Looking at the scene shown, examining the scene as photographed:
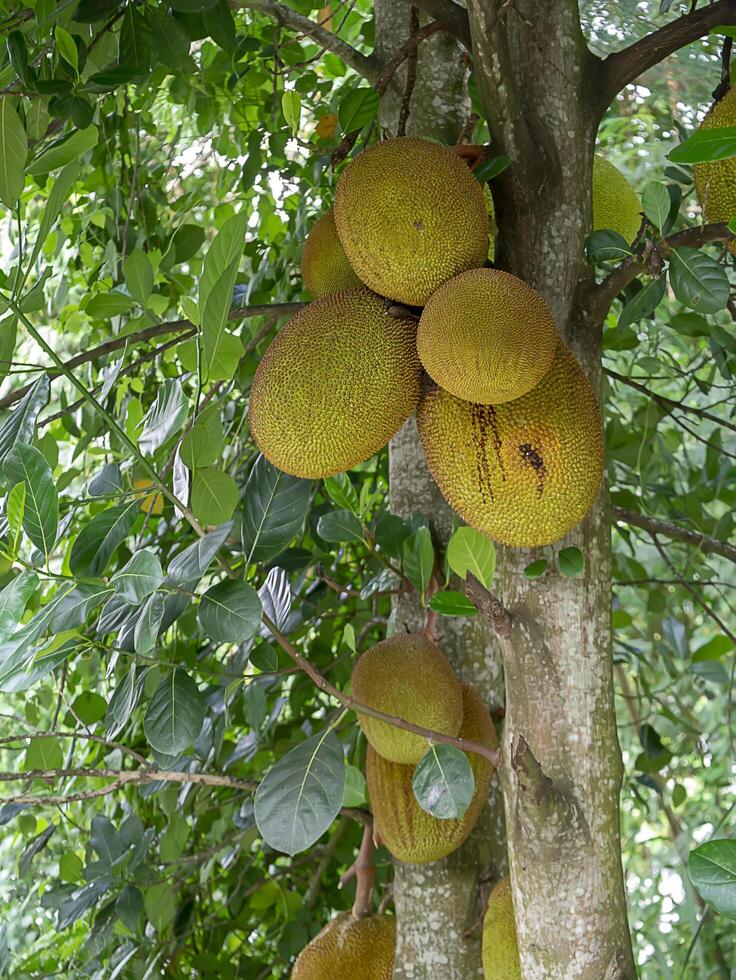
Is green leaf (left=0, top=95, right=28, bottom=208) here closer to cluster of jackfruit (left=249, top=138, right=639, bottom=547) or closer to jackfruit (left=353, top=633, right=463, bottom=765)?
cluster of jackfruit (left=249, top=138, right=639, bottom=547)

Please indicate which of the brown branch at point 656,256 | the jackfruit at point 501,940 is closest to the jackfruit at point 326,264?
the brown branch at point 656,256

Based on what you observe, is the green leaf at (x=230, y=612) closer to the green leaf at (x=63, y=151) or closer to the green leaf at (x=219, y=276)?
the green leaf at (x=219, y=276)

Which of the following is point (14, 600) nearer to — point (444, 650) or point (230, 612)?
point (230, 612)

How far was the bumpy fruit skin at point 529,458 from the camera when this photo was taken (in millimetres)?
752

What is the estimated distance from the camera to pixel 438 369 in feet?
2.50

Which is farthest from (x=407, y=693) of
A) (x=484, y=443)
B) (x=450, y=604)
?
(x=484, y=443)

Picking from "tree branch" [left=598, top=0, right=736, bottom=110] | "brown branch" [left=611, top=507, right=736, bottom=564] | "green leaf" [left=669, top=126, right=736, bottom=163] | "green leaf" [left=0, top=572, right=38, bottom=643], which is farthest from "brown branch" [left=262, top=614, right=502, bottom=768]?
"tree branch" [left=598, top=0, right=736, bottom=110]

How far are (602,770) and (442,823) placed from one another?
0.23 metres

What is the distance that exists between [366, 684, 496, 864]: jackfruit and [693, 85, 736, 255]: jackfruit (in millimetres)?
489

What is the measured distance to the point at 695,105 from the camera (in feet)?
5.36

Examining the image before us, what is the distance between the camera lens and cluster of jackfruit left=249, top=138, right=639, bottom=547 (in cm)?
74

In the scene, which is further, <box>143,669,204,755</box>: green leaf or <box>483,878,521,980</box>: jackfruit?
<box>483,878,521,980</box>: jackfruit

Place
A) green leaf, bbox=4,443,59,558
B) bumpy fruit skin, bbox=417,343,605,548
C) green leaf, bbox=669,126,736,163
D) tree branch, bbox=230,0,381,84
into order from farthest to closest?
tree branch, bbox=230,0,381,84, bumpy fruit skin, bbox=417,343,605,548, green leaf, bbox=4,443,59,558, green leaf, bbox=669,126,736,163

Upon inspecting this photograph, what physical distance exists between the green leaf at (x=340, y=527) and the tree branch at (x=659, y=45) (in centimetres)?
42
